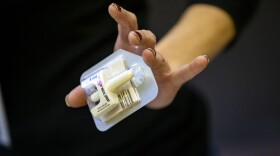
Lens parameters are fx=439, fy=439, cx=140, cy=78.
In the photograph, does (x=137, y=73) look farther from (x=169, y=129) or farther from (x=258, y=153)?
(x=258, y=153)

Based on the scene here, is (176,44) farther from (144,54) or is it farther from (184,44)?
(144,54)

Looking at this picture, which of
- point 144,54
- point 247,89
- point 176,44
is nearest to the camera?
point 144,54

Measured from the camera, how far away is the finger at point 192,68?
1.15ft

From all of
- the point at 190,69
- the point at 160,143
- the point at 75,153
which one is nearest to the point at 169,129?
the point at 160,143

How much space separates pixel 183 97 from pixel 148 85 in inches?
12.0

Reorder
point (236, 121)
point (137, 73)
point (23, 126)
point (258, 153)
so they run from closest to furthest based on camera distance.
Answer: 1. point (137, 73)
2. point (23, 126)
3. point (258, 153)
4. point (236, 121)

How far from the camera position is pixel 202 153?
2.16 feet

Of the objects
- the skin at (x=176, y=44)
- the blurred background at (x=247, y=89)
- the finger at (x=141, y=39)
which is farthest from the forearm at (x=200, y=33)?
the blurred background at (x=247, y=89)

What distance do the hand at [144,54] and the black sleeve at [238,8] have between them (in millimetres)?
173

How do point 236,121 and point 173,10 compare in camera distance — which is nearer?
point 173,10

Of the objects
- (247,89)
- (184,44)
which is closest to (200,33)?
(184,44)

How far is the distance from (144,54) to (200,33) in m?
0.20

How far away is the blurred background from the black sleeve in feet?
1.29

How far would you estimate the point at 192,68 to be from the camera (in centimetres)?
36
